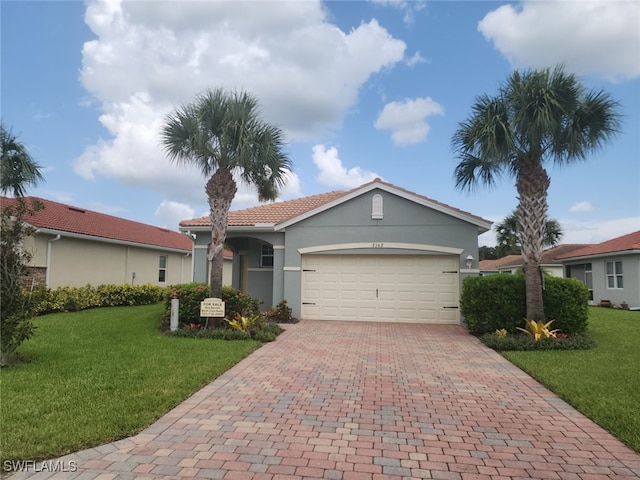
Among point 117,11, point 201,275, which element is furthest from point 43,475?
point 201,275

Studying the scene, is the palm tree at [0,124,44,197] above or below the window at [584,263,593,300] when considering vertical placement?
above

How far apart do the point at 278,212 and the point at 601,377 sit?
12.1 metres

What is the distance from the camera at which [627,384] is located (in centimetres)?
606

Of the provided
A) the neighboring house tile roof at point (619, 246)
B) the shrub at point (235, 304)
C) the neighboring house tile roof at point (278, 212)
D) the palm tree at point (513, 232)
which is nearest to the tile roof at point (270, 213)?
the neighboring house tile roof at point (278, 212)

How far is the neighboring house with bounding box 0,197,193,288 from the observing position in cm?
1566

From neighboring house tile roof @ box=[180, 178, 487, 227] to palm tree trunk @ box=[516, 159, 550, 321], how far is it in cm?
264

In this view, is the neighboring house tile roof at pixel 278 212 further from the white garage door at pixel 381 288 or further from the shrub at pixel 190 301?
the shrub at pixel 190 301

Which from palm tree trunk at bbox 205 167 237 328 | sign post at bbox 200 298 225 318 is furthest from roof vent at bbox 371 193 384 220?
sign post at bbox 200 298 225 318

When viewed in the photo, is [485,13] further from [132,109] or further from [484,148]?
[132,109]

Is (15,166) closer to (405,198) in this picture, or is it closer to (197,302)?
(197,302)

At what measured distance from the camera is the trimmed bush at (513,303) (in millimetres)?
10125

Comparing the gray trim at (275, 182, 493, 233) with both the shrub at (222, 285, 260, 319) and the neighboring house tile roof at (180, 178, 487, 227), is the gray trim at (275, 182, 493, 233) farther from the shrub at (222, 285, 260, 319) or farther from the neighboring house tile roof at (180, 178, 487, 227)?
the shrub at (222, 285, 260, 319)

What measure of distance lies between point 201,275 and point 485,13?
40.2ft

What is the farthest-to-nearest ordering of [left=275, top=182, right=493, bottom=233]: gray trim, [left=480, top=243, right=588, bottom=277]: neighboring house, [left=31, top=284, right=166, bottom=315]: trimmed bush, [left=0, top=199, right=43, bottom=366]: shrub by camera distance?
[left=480, top=243, right=588, bottom=277]: neighboring house < [left=31, top=284, right=166, bottom=315]: trimmed bush < [left=275, top=182, right=493, bottom=233]: gray trim < [left=0, top=199, right=43, bottom=366]: shrub
